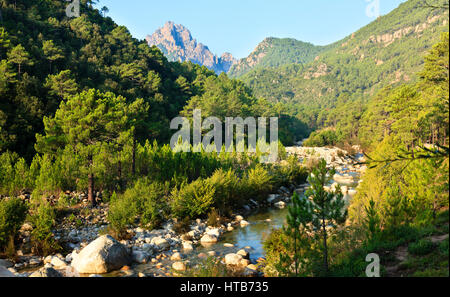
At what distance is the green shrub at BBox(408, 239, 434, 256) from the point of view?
319 inches

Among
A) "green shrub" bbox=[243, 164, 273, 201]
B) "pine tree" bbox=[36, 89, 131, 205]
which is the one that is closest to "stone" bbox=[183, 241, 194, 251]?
"pine tree" bbox=[36, 89, 131, 205]

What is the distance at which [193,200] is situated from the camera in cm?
1967

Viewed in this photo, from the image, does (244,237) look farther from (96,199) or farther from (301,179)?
(301,179)

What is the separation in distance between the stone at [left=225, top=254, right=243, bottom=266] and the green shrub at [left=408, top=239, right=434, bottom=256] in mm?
6902

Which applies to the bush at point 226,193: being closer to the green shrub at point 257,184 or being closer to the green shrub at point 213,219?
the green shrub at point 213,219

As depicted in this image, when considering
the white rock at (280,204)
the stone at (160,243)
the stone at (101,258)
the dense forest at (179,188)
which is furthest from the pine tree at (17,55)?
the white rock at (280,204)

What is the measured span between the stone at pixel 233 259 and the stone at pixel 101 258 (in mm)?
4435

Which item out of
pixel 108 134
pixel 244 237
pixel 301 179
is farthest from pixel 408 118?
pixel 108 134

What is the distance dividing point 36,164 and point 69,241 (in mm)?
8534

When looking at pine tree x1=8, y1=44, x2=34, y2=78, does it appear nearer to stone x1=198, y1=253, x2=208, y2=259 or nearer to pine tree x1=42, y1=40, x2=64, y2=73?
pine tree x1=42, y1=40, x2=64, y2=73

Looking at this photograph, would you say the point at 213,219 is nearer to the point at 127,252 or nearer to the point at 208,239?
the point at 208,239

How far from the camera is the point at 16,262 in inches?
493
